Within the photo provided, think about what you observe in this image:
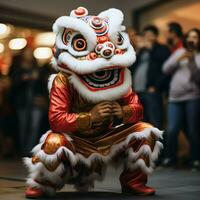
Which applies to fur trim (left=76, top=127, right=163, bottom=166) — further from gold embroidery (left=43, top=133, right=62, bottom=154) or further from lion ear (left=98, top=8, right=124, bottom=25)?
lion ear (left=98, top=8, right=124, bottom=25)

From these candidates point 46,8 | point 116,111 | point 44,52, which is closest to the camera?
point 116,111

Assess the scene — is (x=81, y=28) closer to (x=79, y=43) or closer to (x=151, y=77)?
(x=79, y=43)

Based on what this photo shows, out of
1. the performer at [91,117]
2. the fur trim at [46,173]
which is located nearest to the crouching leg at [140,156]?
the performer at [91,117]

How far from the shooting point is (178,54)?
22.3 feet

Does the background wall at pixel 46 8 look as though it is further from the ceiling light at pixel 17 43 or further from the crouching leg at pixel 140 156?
the crouching leg at pixel 140 156

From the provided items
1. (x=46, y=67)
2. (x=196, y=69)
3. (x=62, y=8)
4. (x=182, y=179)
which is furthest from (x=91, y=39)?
(x=62, y=8)

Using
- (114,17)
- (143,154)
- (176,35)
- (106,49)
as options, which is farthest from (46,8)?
(143,154)

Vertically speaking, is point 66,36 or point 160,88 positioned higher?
point 66,36

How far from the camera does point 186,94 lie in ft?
22.0

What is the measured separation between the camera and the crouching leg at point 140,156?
415 cm

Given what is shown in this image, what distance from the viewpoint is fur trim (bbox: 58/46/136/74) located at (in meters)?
4.07

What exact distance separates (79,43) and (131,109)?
0.63 meters

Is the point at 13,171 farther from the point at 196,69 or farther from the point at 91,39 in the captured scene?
the point at 91,39

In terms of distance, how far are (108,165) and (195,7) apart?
5115mm
